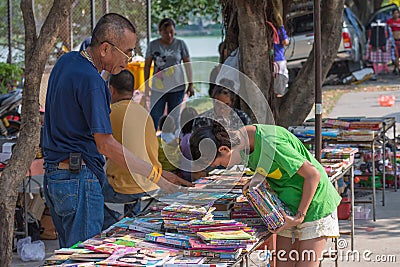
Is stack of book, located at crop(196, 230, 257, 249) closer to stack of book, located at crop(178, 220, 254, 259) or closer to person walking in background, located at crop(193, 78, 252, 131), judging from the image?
stack of book, located at crop(178, 220, 254, 259)

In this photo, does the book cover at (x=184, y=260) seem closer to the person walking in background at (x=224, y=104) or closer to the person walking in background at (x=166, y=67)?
the person walking in background at (x=224, y=104)

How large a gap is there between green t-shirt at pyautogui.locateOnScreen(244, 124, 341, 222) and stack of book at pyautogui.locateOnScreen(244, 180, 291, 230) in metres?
→ 0.07

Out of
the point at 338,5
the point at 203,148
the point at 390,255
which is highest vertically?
the point at 338,5

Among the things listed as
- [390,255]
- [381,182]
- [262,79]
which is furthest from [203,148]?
[381,182]

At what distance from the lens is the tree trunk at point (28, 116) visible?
19.2 feet

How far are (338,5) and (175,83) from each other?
8.05ft

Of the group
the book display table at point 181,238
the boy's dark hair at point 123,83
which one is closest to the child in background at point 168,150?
the boy's dark hair at point 123,83

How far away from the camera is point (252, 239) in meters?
4.22

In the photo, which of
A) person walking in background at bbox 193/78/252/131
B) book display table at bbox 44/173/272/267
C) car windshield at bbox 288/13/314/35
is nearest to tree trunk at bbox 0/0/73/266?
book display table at bbox 44/173/272/267

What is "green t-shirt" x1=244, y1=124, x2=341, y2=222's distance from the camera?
14.9ft

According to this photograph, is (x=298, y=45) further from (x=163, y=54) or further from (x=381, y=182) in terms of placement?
(x=381, y=182)

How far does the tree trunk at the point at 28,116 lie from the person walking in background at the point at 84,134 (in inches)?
40.1

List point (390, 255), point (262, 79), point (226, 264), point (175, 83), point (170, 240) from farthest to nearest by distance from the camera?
point (175, 83)
point (262, 79)
point (390, 255)
point (170, 240)
point (226, 264)

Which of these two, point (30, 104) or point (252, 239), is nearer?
point (252, 239)
